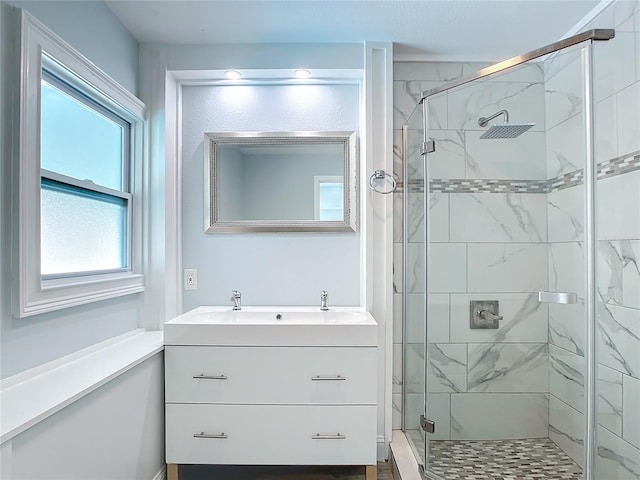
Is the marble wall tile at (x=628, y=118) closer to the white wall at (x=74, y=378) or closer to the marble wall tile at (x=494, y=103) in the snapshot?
the marble wall tile at (x=494, y=103)

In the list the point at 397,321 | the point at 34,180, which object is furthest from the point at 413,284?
the point at 34,180

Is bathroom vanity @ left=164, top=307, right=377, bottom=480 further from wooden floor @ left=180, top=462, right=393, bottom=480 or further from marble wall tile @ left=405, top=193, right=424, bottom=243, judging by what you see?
marble wall tile @ left=405, top=193, right=424, bottom=243

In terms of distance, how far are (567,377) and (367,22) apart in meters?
1.84

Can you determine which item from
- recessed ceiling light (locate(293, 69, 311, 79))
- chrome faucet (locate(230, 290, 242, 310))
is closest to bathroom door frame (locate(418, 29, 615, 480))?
recessed ceiling light (locate(293, 69, 311, 79))

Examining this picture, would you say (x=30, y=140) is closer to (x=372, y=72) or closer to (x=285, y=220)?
(x=285, y=220)

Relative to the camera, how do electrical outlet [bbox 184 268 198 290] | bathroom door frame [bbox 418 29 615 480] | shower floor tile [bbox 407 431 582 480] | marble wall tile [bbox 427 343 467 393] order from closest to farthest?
bathroom door frame [bbox 418 29 615 480] → shower floor tile [bbox 407 431 582 480] → marble wall tile [bbox 427 343 467 393] → electrical outlet [bbox 184 268 198 290]

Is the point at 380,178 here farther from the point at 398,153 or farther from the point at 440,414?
the point at 440,414

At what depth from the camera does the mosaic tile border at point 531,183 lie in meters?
1.39

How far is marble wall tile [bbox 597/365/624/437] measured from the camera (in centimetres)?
138

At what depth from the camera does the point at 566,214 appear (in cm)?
145

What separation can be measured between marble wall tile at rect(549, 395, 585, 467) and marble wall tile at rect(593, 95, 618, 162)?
38.5 inches

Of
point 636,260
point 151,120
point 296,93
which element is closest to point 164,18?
point 151,120

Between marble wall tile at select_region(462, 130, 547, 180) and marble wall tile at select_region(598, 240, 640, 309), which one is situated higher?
marble wall tile at select_region(462, 130, 547, 180)

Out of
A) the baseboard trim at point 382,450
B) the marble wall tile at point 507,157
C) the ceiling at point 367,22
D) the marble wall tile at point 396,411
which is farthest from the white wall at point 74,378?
the marble wall tile at point 507,157
